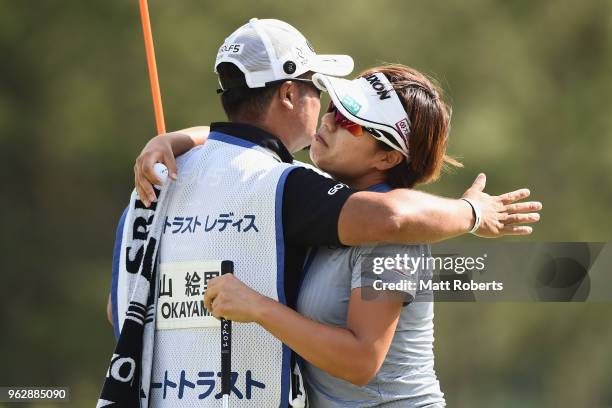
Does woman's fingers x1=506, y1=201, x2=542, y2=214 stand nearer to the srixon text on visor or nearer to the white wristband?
the white wristband

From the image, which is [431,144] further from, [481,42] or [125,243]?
[481,42]

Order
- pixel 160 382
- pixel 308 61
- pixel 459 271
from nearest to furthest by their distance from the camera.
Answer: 1. pixel 160 382
2. pixel 308 61
3. pixel 459 271

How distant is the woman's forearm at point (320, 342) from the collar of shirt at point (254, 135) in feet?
2.04

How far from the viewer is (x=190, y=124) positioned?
1321 cm

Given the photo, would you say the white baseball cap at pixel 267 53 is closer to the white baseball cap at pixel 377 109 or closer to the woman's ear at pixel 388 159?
the white baseball cap at pixel 377 109

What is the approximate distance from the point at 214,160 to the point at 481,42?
12.5 m

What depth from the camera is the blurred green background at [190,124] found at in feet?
45.5

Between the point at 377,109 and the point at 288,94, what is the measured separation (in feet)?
1.32

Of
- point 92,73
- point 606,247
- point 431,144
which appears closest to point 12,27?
point 92,73

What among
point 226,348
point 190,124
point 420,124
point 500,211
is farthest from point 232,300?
point 190,124

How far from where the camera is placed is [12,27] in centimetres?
1413

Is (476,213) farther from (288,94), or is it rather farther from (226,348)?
(226,348)

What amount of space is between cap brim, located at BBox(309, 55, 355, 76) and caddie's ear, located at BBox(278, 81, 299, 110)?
114mm

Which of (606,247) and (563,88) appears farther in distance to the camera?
(563,88)
